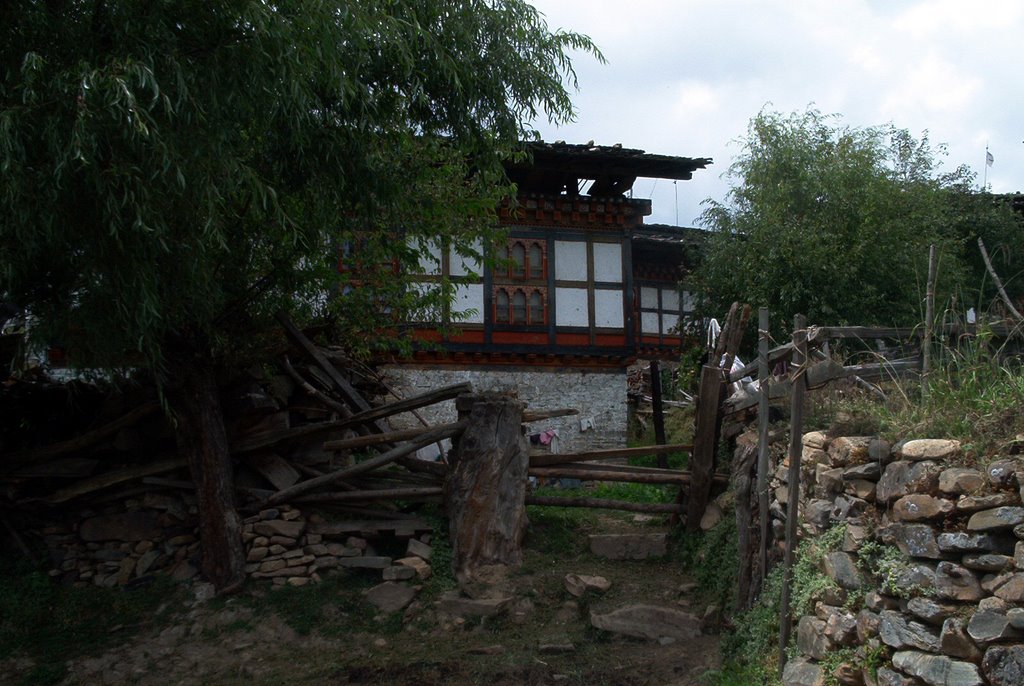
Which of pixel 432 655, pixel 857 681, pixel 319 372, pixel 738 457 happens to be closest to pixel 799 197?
pixel 738 457

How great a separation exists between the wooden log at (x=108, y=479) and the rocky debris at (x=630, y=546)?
458 cm

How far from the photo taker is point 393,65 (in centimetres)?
904

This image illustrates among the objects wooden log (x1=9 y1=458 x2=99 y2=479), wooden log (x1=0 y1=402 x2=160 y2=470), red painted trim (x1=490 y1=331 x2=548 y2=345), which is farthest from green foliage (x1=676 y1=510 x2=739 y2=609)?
red painted trim (x1=490 y1=331 x2=548 y2=345)

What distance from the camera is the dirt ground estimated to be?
27.8ft

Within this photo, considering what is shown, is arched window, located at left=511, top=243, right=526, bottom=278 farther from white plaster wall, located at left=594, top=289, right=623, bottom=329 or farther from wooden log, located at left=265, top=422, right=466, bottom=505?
wooden log, located at left=265, top=422, right=466, bottom=505

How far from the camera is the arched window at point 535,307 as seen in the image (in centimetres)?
1845

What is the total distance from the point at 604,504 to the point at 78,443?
18.9ft

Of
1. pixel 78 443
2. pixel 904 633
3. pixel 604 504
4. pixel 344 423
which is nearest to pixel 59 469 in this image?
pixel 78 443

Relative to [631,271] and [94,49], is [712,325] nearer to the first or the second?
[631,271]

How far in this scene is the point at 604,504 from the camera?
10.4 metres

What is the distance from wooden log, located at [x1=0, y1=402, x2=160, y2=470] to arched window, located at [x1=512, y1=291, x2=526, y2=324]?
8.77 m

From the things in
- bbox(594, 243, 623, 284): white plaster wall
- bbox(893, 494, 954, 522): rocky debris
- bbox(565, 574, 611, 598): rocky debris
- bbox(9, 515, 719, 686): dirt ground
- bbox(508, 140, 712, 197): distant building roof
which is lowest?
bbox(9, 515, 719, 686): dirt ground

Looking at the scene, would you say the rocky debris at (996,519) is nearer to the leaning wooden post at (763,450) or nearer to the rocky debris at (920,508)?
the rocky debris at (920,508)

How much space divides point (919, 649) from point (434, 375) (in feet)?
44.1
